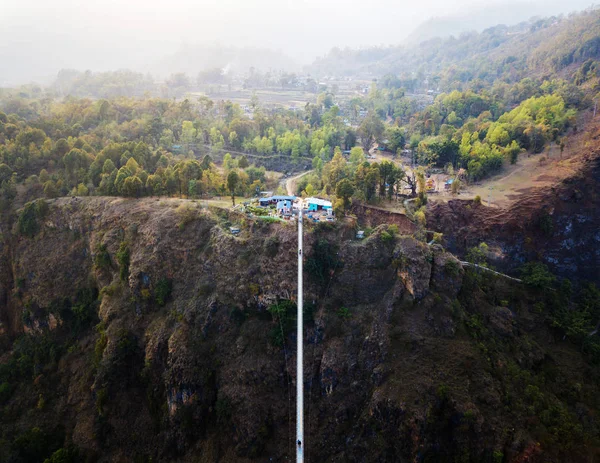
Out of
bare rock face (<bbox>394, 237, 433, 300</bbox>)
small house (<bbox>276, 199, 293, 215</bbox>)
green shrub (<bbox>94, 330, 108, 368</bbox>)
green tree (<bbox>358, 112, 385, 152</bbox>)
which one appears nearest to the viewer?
bare rock face (<bbox>394, 237, 433, 300</bbox>)

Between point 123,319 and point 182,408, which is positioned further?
point 123,319

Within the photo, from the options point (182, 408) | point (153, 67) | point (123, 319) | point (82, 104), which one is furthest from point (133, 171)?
point (153, 67)

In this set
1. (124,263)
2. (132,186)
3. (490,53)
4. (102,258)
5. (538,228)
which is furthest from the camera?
(490,53)

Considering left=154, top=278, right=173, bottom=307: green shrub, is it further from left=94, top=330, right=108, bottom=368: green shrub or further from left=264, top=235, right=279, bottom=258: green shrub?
left=264, top=235, right=279, bottom=258: green shrub

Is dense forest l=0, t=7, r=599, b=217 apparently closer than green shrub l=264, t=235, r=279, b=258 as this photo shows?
No

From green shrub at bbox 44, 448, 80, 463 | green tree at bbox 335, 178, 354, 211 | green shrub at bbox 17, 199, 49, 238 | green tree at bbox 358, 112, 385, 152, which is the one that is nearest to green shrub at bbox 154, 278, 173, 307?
green shrub at bbox 44, 448, 80, 463

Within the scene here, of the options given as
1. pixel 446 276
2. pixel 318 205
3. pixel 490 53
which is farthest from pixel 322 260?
pixel 490 53

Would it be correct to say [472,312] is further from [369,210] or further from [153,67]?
[153,67]

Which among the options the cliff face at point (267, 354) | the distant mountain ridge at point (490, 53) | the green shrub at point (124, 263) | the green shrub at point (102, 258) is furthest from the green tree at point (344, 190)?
the distant mountain ridge at point (490, 53)

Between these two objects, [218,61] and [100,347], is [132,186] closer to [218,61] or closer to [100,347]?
[100,347]
